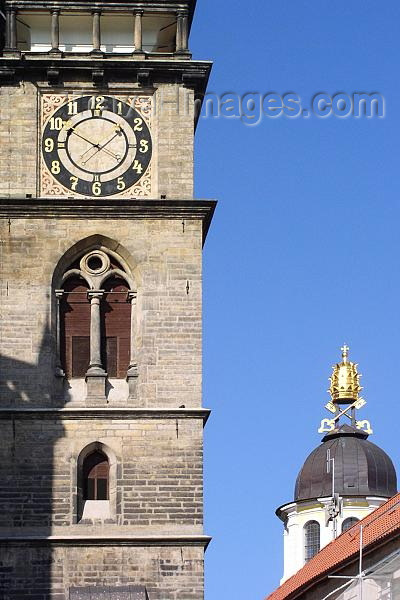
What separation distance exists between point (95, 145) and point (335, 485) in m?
17.8

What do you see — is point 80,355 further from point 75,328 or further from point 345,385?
point 345,385

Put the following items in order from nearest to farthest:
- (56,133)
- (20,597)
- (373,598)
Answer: (373,598), (20,597), (56,133)

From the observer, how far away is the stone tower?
37.2 m

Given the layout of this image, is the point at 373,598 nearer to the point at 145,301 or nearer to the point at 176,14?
the point at 145,301

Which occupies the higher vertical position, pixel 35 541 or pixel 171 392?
pixel 171 392

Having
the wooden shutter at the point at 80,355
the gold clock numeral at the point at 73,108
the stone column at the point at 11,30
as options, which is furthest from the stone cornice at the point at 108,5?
the wooden shutter at the point at 80,355

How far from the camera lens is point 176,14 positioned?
40469 millimetres

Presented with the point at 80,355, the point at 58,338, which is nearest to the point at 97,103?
the point at 58,338

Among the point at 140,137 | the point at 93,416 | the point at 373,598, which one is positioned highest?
the point at 140,137

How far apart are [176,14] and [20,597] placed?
10.1m

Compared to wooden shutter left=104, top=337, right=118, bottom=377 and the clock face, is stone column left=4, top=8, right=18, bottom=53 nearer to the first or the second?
the clock face

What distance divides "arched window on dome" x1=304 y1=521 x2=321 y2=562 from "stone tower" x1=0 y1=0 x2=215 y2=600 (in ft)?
58.7

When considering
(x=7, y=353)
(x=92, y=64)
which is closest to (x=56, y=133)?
(x=92, y=64)

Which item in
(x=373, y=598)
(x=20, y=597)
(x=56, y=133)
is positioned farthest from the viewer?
(x=56, y=133)
